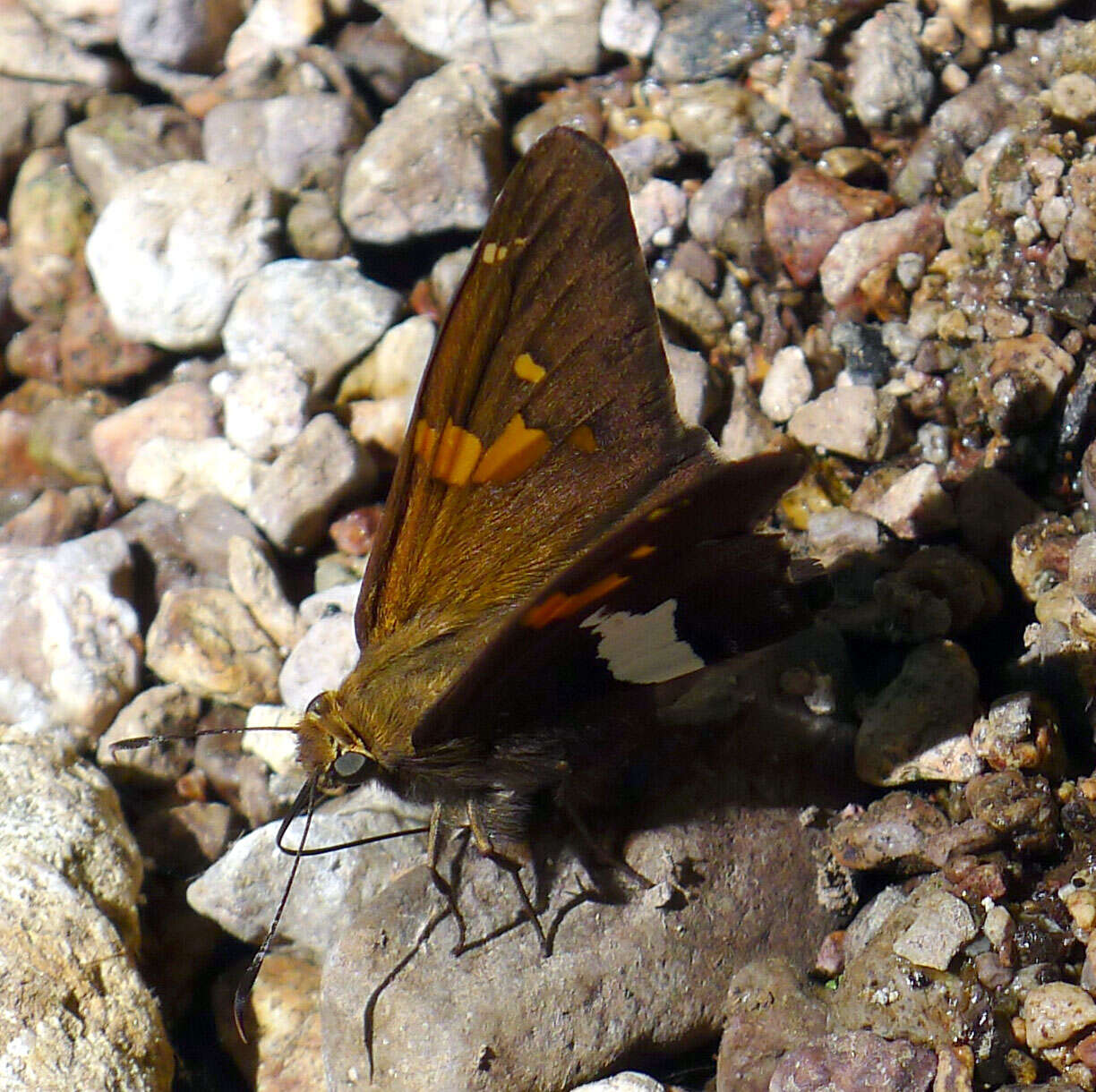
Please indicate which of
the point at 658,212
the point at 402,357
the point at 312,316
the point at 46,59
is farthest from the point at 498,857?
the point at 46,59

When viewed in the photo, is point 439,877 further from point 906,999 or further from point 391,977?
point 906,999

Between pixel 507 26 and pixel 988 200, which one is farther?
pixel 507 26

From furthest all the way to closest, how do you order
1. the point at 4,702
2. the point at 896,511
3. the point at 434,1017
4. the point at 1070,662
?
1. the point at 4,702
2. the point at 896,511
3. the point at 1070,662
4. the point at 434,1017

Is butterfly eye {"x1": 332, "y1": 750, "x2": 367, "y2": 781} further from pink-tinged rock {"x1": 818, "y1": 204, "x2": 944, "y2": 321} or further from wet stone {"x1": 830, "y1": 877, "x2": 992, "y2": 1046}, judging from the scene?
pink-tinged rock {"x1": 818, "y1": 204, "x2": 944, "y2": 321}

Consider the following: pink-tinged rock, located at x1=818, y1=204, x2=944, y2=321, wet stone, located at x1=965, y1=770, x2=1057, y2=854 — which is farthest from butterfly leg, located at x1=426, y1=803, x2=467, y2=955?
pink-tinged rock, located at x1=818, y1=204, x2=944, y2=321

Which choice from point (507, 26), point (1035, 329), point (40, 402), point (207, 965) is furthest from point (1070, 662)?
point (40, 402)

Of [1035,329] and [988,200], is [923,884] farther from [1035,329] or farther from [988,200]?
[988,200]
